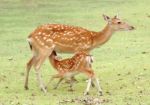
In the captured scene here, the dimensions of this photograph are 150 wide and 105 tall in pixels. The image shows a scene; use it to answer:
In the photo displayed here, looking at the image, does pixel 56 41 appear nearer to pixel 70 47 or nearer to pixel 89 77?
pixel 70 47

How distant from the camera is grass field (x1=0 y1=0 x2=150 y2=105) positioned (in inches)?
387

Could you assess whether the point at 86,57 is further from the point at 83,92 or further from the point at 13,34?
the point at 13,34

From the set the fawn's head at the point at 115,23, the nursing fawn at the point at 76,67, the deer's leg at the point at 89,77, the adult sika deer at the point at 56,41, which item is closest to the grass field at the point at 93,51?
the deer's leg at the point at 89,77

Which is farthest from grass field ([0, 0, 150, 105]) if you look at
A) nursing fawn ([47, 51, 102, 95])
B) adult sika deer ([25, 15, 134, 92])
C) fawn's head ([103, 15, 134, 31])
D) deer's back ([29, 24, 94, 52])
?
fawn's head ([103, 15, 134, 31])

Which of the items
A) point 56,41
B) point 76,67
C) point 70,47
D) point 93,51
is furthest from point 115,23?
point 93,51

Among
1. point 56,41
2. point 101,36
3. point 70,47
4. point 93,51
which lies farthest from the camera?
point 93,51

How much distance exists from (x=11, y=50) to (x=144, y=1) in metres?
11.0

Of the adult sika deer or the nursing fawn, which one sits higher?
the adult sika deer

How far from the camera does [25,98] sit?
31.4 feet

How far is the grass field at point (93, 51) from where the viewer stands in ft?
32.3

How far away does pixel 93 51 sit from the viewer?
14.7 m

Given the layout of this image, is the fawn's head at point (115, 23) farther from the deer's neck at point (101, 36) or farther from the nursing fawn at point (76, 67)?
the nursing fawn at point (76, 67)

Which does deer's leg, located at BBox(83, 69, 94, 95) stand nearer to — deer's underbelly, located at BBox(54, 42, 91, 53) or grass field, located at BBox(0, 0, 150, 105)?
grass field, located at BBox(0, 0, 150, 105)

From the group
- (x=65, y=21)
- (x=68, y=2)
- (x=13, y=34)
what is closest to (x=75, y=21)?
(x=65, y=21)
